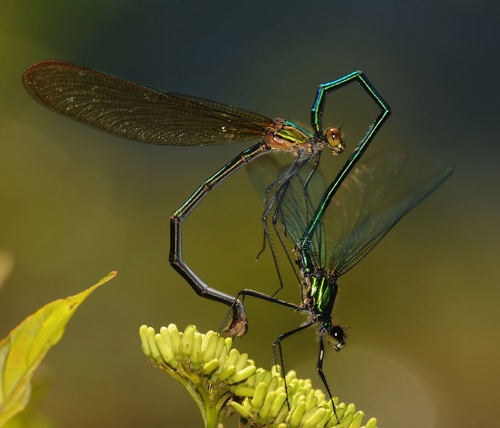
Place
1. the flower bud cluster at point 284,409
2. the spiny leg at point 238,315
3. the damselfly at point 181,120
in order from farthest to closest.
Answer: the damselfly at point 181,120
the spiny leg at point 238,315
the flower bud cluster at point 284,409

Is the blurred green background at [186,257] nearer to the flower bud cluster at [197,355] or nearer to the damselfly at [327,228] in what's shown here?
the damselfly at [327,228]

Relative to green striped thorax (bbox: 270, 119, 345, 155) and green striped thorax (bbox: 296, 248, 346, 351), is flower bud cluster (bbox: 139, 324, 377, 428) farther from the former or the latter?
green striped thorax (bbox: 270, 119, 345, 155)

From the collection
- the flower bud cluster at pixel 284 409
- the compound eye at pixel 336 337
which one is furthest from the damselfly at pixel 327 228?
the flower bud cluster at pixel 284 409

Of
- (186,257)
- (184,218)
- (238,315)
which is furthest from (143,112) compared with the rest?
(186,257)

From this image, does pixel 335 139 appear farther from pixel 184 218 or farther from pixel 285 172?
pixel 184 218

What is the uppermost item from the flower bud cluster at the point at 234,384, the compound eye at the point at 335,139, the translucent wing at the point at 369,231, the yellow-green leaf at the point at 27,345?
the compound eye at the point at 335,139

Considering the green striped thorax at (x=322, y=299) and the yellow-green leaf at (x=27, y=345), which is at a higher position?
the green striped thorax at (x=322, y=299)

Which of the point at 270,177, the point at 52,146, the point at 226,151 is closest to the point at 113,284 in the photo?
the point at 52,146
